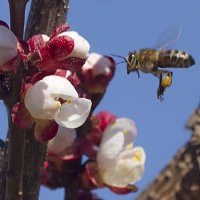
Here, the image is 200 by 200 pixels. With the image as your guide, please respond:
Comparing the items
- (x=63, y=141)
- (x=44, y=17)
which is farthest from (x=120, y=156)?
(x=44, y=17)

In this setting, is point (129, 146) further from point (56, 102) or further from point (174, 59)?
point (56, 102)

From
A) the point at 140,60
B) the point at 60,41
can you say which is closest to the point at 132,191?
the point at 140,60

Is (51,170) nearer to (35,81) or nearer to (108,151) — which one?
(108,151)

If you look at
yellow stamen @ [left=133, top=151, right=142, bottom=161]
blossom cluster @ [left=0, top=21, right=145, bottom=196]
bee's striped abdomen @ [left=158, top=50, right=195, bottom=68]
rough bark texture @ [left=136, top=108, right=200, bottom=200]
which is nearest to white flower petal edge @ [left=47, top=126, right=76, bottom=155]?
blossom cluster @ [left=0, top=21, right=145, bottom=196]

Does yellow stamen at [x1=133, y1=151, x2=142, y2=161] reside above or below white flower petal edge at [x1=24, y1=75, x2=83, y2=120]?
below

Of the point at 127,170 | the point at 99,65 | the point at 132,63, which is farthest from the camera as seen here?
the point at 99,65

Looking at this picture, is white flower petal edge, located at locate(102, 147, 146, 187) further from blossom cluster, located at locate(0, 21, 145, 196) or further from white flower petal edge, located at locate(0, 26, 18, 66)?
white flower petal edge, located at locate(0, 26, 18, 66)
